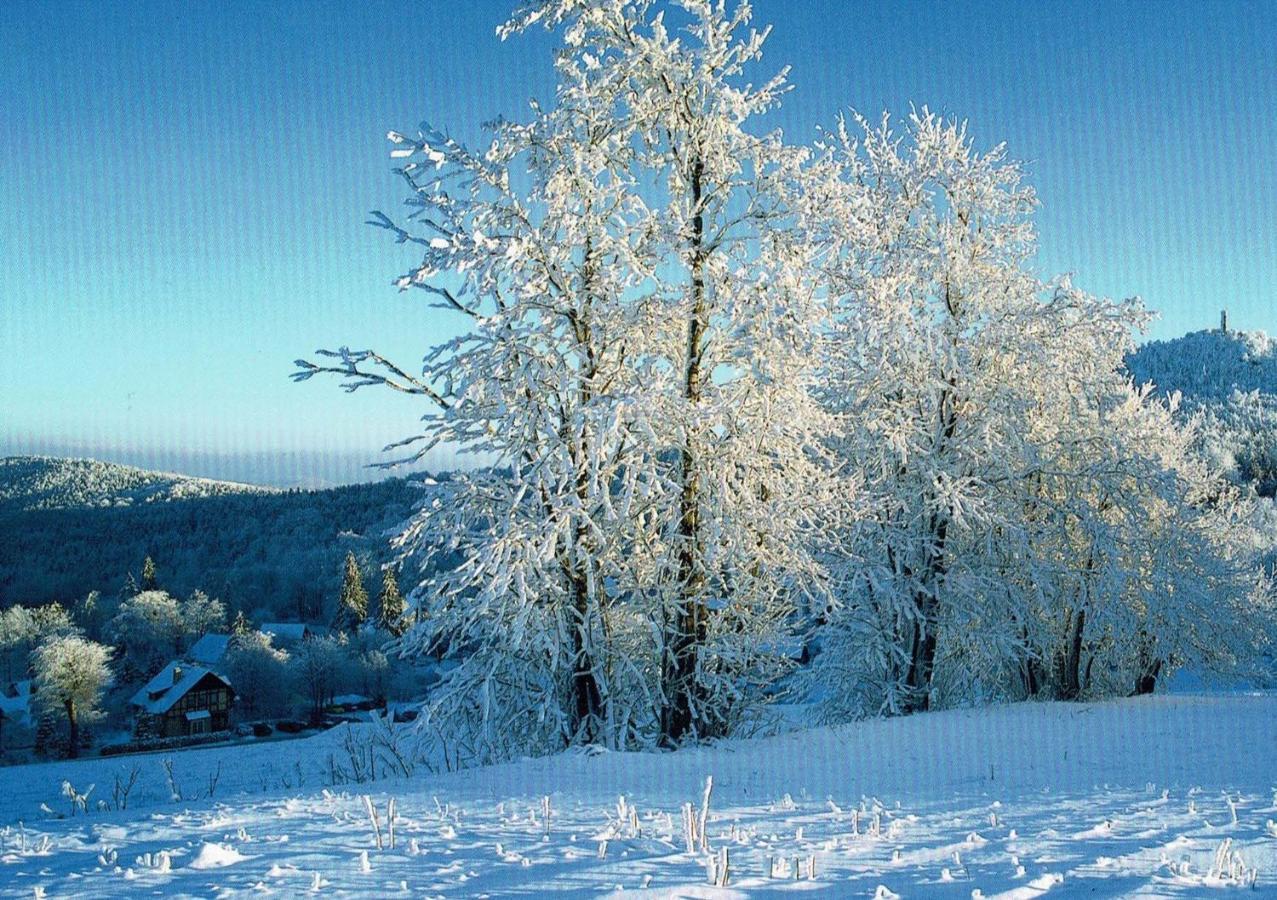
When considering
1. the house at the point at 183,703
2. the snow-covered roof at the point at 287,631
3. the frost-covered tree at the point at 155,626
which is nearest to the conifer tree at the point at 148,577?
the frost-covered tree at the point at 155,626

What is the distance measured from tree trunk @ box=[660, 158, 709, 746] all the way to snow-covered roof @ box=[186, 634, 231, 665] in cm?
6519

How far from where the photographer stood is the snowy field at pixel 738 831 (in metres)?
3.29

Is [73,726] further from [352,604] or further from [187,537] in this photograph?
[187,537]

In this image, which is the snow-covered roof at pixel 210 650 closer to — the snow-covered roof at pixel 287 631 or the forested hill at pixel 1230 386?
the snow-covered roof at pixel 287 631

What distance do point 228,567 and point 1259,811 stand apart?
376 feet

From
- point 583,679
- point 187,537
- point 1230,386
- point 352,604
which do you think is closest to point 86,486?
point 187,537

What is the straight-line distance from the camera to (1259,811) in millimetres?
4695

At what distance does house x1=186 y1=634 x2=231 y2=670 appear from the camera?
2527 inches

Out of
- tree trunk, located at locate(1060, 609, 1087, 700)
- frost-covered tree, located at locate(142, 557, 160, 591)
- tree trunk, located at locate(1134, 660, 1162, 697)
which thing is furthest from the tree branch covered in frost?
frost-covered tree, located at locate(142, 557, 160, 591)

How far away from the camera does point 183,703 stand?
54312 millimetres

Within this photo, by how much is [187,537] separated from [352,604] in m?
49.4

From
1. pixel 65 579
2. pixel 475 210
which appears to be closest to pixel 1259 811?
pixel 475 210

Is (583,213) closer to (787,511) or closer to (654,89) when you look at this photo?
(654,89)

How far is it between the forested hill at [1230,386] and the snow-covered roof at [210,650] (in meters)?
77.5
